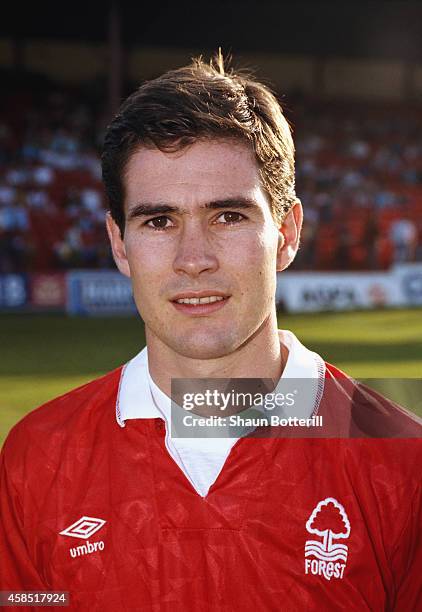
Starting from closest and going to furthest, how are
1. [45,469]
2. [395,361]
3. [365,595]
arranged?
[365,595], [45,469], [395,361]

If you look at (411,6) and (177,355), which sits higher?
(411,6)

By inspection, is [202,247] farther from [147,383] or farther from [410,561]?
[410,561]

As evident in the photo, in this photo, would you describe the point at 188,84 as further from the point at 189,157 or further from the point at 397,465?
the point at 397,465

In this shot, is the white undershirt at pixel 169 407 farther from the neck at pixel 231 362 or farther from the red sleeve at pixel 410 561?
the red sleeve at pixel 410 561

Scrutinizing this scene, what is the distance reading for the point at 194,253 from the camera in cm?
184

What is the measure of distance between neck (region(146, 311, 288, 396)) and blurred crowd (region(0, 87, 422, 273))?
13306 millimetres

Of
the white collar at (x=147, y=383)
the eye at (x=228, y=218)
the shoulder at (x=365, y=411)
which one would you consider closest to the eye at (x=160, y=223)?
the eye at (x=228, y=218)

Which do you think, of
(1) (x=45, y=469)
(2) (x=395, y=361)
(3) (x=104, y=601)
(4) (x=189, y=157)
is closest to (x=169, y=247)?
(4) (x=189, y=157)

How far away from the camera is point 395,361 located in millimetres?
9836

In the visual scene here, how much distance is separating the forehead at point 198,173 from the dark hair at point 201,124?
0.07 ft

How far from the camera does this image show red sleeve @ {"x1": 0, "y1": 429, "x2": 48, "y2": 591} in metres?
1.95

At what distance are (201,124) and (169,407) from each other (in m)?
0.65

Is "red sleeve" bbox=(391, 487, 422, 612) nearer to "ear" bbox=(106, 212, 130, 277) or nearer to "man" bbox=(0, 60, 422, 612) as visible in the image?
"man" bbox=(0, 60, 422, 612)

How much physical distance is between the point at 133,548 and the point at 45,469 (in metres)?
0.27
